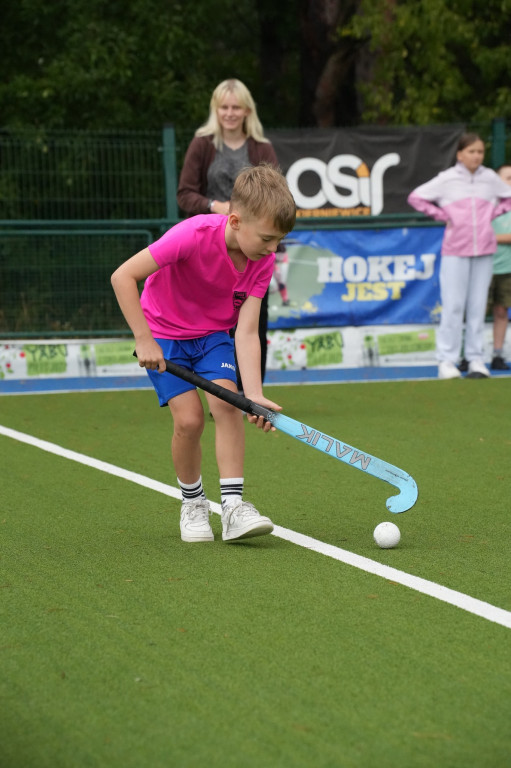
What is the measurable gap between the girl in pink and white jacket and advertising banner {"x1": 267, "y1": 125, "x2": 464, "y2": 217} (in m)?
1.54

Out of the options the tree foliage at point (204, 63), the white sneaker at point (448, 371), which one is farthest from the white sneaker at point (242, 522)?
the tree foliage at point (204, 63)

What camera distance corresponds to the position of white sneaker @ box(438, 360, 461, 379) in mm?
11586

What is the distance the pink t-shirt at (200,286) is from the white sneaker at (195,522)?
26.9 inches

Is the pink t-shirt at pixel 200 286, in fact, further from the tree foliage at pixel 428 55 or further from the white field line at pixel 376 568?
the tree foliage at pixel 428 55

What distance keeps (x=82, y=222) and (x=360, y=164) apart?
2.85 meters

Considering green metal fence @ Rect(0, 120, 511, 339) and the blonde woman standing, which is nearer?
the blonde woman standing

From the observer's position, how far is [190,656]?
11.8 ft

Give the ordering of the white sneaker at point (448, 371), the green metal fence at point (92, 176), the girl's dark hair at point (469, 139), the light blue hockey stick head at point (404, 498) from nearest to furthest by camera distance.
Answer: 1. the light blue hockey stick head at point (404, 498)
2. the girl's dark hair at point (469, 139)
3. the white sneaker at point (448, 371)
4. the green metal fence at point (92, 176)

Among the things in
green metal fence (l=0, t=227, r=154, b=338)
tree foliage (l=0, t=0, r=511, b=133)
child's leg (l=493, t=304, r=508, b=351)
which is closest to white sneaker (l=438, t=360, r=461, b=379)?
child's leg (l=493, t=304, r=508, b=351)

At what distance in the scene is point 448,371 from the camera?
11609 mm

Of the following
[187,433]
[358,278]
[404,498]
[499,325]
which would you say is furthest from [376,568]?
[358,278]

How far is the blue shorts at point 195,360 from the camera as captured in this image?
516cm

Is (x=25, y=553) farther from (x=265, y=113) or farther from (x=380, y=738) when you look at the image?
(x=265, y=113)

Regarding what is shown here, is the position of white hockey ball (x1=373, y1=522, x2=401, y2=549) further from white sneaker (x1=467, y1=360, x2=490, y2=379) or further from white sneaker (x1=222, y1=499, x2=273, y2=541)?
white sneaker (x1=467, y1=360, x2=490, y2=379)
